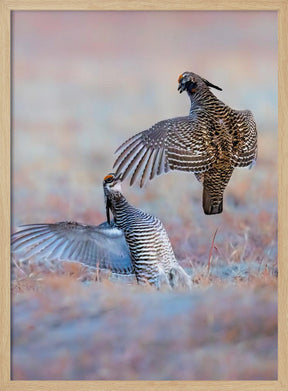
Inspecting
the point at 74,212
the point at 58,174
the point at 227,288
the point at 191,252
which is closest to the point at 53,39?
the point at 58,174

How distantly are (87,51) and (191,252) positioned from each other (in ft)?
2.72

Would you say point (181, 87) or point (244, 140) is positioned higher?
point (181, 87)

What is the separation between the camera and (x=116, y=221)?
241cm

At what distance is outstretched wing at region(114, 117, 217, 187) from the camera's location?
7.65 ft

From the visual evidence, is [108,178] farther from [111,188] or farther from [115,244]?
[115,244]

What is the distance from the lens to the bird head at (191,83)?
2.40m

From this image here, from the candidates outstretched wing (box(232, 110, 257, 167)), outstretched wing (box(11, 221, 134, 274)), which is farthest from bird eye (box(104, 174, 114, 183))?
outstretched wing (box(232, 110, 257, 167))

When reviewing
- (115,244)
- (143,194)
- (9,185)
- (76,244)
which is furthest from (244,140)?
(9,185)

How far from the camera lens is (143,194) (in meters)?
2.42

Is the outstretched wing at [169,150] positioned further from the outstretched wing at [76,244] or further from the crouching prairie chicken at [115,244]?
the outstretched wing at [76,244]

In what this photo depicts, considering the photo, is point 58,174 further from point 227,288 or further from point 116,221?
point 227,288

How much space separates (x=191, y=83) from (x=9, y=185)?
2.51ft

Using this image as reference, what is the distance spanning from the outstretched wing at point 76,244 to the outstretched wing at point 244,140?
517mm

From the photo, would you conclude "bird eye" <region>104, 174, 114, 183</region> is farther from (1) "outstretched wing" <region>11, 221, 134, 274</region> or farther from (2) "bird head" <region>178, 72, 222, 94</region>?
(2) "bird head" <region>178, 72, 222, 94</region>
